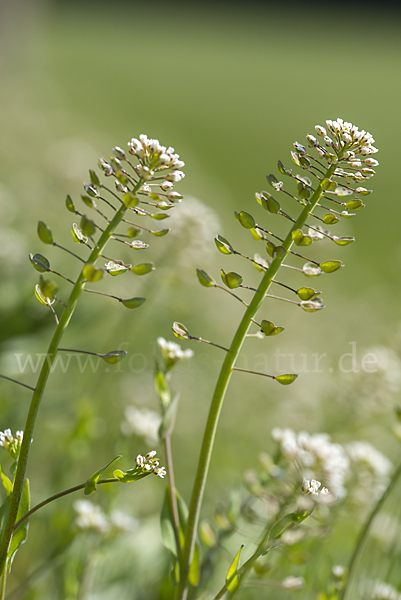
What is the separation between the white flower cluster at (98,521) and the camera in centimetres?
80

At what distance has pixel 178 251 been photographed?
1.32 m

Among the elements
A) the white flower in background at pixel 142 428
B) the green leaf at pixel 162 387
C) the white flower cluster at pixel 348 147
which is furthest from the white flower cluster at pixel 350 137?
the white flower in background at pixel 142 428

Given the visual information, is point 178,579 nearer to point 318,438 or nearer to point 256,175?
point 318,438

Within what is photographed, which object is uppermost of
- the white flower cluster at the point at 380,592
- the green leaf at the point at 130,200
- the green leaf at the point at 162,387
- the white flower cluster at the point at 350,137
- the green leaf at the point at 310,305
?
the white flower cluster at the point at 350,137

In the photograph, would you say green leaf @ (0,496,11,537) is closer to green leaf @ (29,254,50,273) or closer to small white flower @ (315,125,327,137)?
green leaf @ (29,254,50,273)

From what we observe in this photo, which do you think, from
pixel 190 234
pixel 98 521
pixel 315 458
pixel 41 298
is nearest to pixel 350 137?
pixel 41 298

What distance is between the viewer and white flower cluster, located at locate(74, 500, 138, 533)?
802mm

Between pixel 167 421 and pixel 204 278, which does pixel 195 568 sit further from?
pixel 204 278

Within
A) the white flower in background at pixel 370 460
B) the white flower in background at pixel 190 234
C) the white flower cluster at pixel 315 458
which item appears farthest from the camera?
the white flower in background at pixel 190 234

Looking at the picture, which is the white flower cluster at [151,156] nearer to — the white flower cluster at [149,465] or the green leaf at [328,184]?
the green leaf at [328,184]

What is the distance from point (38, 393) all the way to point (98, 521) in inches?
17.0

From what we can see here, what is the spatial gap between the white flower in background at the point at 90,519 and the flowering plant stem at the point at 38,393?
12.1 inches

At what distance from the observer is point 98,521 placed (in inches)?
32.2

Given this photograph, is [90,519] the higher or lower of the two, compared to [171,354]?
lower
